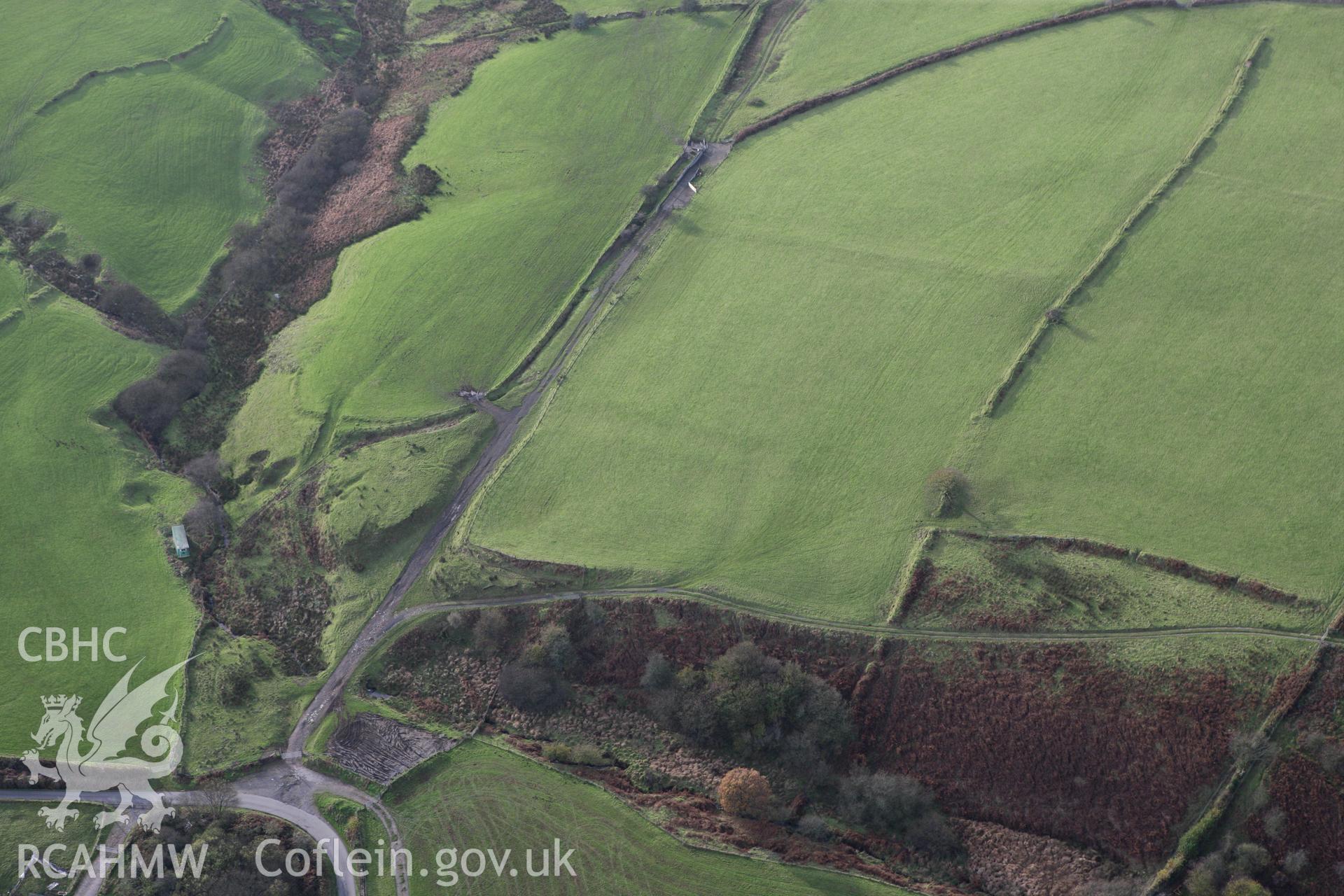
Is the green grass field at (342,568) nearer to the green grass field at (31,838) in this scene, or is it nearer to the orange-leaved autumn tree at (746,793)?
the green grass field at (31,838)

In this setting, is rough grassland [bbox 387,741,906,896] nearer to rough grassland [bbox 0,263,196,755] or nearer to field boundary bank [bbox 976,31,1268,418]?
rough grassland [bbox 0,263,196,755]

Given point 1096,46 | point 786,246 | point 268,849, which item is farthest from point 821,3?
point 268,849

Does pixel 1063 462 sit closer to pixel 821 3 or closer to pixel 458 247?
pixel 458 247

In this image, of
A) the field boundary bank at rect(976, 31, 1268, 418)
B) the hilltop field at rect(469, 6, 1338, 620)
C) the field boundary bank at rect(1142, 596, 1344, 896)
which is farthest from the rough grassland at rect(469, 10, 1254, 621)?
the field boundary bank at rect(1142, 596, 1344, 896)

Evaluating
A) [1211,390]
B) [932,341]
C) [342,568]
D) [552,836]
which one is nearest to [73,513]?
[342,568]

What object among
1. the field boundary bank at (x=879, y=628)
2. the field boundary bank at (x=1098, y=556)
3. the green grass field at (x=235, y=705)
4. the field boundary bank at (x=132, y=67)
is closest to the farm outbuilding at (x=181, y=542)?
the green grass field at (x=235, y=705)

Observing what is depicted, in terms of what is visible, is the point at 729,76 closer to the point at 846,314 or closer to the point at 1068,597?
the point at 846,314
